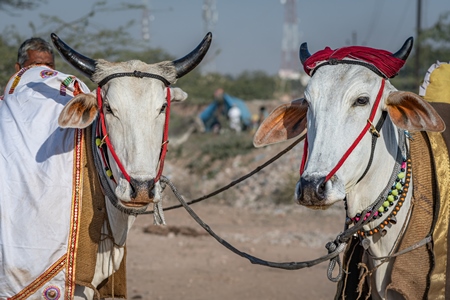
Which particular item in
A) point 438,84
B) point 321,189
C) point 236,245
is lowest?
point 236,245

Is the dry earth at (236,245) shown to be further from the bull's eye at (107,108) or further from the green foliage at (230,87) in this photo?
the green foliage at (230,87)

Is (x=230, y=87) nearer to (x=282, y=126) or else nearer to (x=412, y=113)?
(x=282, y=126)

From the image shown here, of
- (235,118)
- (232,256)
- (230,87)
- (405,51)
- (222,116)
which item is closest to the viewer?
(405,51)

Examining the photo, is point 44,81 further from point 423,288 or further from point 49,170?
point 423,288

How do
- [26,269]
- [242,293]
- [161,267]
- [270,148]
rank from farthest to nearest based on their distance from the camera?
[270,148]
[161,267]
[242,293]
[26,269]

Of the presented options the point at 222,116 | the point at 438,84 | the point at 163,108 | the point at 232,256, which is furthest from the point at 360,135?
the point at 222,116

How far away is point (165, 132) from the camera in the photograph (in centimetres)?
433

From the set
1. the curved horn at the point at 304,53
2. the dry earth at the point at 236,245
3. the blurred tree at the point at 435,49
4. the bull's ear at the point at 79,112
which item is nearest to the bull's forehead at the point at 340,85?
the curved horn at the point at 304,53

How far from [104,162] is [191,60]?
80 cm

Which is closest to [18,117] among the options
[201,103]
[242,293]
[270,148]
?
[242,293]

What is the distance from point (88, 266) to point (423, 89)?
2404 millimetres

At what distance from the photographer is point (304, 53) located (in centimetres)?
435

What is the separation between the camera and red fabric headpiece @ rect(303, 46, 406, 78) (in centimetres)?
393

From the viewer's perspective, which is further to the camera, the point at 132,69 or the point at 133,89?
the point at 132,69
